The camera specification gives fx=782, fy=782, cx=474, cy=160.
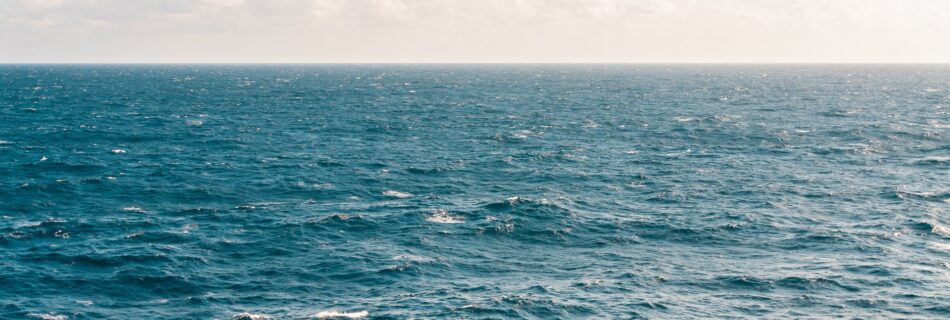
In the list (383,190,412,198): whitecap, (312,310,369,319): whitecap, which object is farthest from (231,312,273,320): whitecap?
(383,190,412,198): whitecap

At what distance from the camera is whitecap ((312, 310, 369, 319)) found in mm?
50281

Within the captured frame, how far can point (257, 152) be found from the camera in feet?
383

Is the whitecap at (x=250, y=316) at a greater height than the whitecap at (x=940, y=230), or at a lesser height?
lesser

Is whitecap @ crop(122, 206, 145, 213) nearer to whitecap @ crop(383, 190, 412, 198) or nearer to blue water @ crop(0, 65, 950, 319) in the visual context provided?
blue water @ crop(0, 65, 950, 319)

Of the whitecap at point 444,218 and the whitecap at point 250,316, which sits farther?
the whitecap at point 444,218

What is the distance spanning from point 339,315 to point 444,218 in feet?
89.4

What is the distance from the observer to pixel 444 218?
252 ft

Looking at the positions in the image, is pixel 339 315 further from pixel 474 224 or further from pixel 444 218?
pixel 444 218

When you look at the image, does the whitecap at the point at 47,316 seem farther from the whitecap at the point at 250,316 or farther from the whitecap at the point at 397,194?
the whitecap at the point at 397,194

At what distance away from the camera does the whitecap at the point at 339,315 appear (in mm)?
50281

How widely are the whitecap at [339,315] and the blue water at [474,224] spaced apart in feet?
0.64

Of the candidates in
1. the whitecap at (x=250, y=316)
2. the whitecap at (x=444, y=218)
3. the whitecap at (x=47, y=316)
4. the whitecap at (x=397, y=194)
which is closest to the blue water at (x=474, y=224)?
the whitecap at (x=47, y=316)

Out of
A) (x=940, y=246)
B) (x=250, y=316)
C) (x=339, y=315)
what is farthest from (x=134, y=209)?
(x=940, y=246)

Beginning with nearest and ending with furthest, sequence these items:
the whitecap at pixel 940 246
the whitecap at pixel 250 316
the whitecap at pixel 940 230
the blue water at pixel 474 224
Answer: the whitecap at pixel 250 316, the blue water at pixel 474 224, the whitecap at pixel 940 246, the whitecap at pixel 940 230
